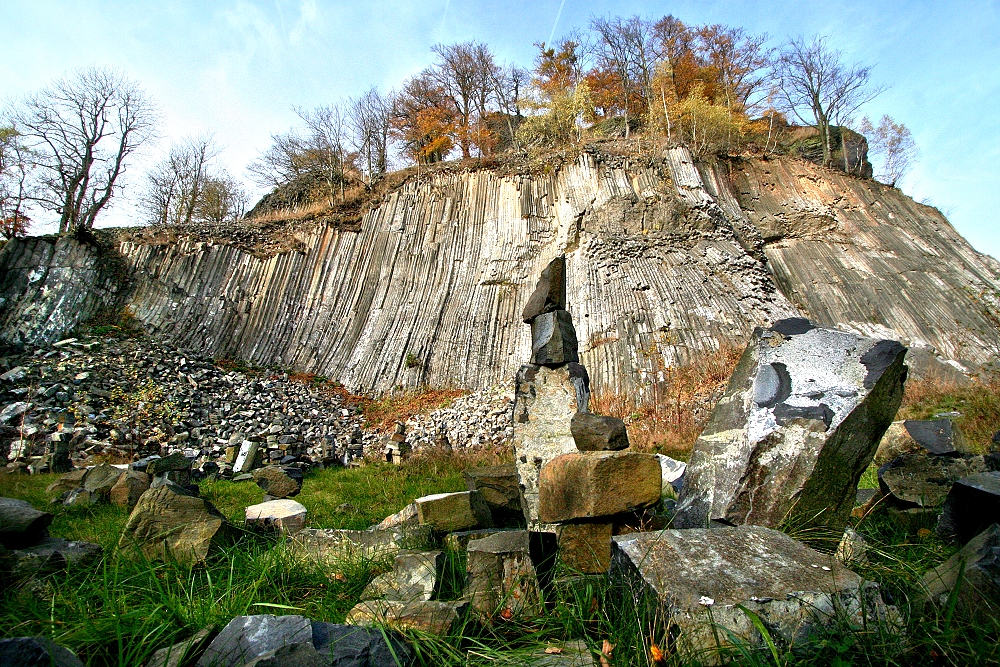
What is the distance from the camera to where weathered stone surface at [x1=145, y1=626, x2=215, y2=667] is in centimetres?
204

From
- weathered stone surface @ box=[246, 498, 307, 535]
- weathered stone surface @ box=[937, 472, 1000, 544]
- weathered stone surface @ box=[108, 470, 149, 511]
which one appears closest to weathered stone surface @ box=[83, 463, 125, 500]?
weathered stone surface @ box=[108, 470, 149, 511]

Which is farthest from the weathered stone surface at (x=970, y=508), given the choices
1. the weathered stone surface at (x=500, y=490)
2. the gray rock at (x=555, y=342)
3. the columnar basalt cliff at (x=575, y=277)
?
the columnar basalt cliff at (x=575, y=277)

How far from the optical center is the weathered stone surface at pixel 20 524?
11.8 feet

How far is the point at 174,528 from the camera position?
362 cm

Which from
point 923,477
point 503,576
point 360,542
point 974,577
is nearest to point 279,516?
point 360,542

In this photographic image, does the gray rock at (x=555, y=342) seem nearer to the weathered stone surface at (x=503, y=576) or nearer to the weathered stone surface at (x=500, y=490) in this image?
the weathered stone surface at (x=500, y=490)

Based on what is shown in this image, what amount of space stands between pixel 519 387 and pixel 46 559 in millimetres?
3994

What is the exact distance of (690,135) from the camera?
22125mm

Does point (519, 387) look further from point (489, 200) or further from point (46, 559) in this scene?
point (489, 200)

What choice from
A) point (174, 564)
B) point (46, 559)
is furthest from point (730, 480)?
point (46, 559)

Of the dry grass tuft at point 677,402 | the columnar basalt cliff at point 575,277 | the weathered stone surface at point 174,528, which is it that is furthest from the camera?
the columnar basalt cliff at point 575,277

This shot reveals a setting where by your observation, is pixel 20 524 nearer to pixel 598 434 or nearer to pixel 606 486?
pixel 606 486

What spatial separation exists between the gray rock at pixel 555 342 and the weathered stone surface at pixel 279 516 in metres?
2.92

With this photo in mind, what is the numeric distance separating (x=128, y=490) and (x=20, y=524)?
137 inches
